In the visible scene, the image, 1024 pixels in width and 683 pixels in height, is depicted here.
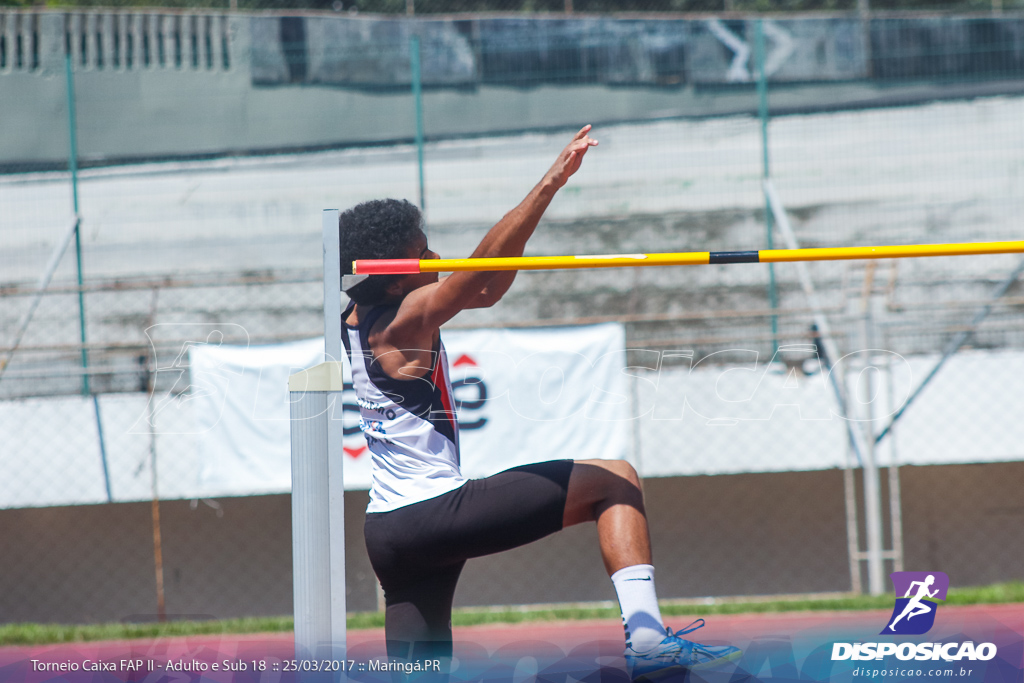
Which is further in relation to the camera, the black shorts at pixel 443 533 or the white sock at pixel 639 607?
the black shorts at pixel 443 533

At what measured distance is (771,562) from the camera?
6691mm

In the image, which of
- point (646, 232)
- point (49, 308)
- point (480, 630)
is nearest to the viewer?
point (480, 630)

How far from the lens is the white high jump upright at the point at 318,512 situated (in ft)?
7.74

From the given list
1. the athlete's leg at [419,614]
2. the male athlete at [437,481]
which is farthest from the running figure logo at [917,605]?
the athlete's leg at [419,614]

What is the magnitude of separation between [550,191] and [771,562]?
5135 mm

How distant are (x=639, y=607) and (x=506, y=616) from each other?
3998 millimetres

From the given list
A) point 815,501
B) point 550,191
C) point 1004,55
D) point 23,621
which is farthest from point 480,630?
point 1004,55

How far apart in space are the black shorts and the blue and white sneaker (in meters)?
0.39

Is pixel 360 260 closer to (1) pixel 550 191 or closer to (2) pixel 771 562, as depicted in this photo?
(1) pixel 550 191

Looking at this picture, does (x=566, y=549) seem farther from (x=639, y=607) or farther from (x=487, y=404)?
(x=639, y=607)

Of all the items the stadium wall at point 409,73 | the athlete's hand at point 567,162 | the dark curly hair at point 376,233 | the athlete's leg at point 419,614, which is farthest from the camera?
the stadium wall at point 409,73

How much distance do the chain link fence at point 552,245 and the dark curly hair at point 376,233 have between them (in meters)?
3.67

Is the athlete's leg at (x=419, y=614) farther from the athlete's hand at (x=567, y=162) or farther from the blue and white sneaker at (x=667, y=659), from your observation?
the athlete's hand at (x=567, y=162)

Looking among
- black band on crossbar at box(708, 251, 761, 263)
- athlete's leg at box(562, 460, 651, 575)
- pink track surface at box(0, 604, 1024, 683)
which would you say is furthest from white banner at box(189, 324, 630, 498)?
athlete's leg at box(562, 460, 651, 575)
